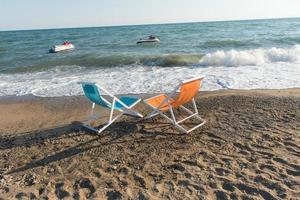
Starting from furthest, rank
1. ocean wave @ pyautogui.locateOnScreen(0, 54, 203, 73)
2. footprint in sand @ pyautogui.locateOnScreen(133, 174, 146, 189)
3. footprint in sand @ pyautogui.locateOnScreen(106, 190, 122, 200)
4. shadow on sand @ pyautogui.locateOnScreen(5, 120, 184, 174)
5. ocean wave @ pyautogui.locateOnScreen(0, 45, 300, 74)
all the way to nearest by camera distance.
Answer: ocean wave @ pyautogui.locateOnScreen(0, 54, 203, 73), ocean wave @ pyautogui.locateOnScreen(0, 45, 300, 74), shadow on sand @ pyautogui.locateOnScreen(5, 120, 184, 174), footprint in sand @ pyautogui.locateOnScreen(133, 174, 146, 189), footprint in sand @ pyautogui.locateOnScreen(106, 190, 122, 200)

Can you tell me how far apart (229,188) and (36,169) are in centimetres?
261

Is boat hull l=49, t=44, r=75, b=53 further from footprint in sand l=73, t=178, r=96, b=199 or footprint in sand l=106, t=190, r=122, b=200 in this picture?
footprint in sand l=106, t=190, r=122, b=200

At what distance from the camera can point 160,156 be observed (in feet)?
14.6

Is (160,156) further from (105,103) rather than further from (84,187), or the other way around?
(105,103)

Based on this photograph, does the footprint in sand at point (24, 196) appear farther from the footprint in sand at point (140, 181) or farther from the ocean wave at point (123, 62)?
the ocean wave at point (123, 62)

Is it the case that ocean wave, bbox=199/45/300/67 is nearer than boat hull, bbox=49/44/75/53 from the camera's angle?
Yes

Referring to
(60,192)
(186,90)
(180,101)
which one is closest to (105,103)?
(180,101)

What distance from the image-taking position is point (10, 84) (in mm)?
11477

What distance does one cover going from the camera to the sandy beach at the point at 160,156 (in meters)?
3.57

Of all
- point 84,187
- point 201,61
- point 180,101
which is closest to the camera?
point 84,187

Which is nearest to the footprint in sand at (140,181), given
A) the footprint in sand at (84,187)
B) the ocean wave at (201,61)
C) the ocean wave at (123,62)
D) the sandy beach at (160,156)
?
the sandy beach at (160,156)

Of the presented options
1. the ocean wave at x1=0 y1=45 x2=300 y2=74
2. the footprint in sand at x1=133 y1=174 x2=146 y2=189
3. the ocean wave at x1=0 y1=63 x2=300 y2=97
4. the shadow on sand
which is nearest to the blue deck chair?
the shadow on sand

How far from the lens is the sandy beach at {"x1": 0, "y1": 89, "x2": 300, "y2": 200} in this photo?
357 centimetres

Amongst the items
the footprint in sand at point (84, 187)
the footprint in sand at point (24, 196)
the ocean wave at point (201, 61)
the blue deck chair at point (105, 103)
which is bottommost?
the ocean wave at point (201, 61)
